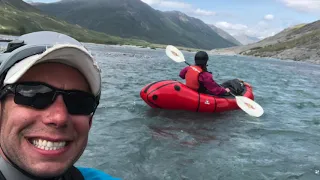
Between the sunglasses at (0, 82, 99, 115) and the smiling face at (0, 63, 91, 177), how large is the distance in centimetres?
3

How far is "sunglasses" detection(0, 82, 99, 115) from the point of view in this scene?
1.94 meters

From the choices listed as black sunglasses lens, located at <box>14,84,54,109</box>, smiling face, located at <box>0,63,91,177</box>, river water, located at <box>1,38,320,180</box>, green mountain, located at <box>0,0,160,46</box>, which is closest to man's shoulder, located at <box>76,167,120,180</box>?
smiling face, located at <box>0,63,91,177</box>

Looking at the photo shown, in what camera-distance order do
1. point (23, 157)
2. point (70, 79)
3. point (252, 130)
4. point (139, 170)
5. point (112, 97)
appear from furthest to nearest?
point (112, 97)
point (252, 130)
point (139, 170)
point (70, 79)
point (23, 157)

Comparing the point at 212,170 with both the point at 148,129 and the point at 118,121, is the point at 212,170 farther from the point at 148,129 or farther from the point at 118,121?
the point at 118,121

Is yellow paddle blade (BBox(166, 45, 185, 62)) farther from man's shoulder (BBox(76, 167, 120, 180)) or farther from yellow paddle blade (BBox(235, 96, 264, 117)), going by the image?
man's shoulder (BBox(76, 167, 120, 180))

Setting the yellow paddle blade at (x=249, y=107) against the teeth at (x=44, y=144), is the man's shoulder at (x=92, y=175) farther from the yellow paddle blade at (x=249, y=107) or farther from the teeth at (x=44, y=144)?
the yellow paddle blade at (x=249, y=107)

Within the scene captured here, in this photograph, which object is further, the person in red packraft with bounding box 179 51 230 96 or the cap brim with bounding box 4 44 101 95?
the person in red packraft with bounding box 179 51 230 96

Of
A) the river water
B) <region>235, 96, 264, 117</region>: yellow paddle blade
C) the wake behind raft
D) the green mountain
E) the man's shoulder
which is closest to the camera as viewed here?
the man's shoulder

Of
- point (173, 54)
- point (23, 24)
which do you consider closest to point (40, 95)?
point (173, 54)

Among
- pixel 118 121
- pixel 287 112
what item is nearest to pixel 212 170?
pixel 118 121

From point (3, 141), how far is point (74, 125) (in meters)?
0.43

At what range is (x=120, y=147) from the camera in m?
8.60

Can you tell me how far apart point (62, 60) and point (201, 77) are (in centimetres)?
1106

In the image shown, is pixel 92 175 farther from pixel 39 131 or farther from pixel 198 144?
pixel 198 144
